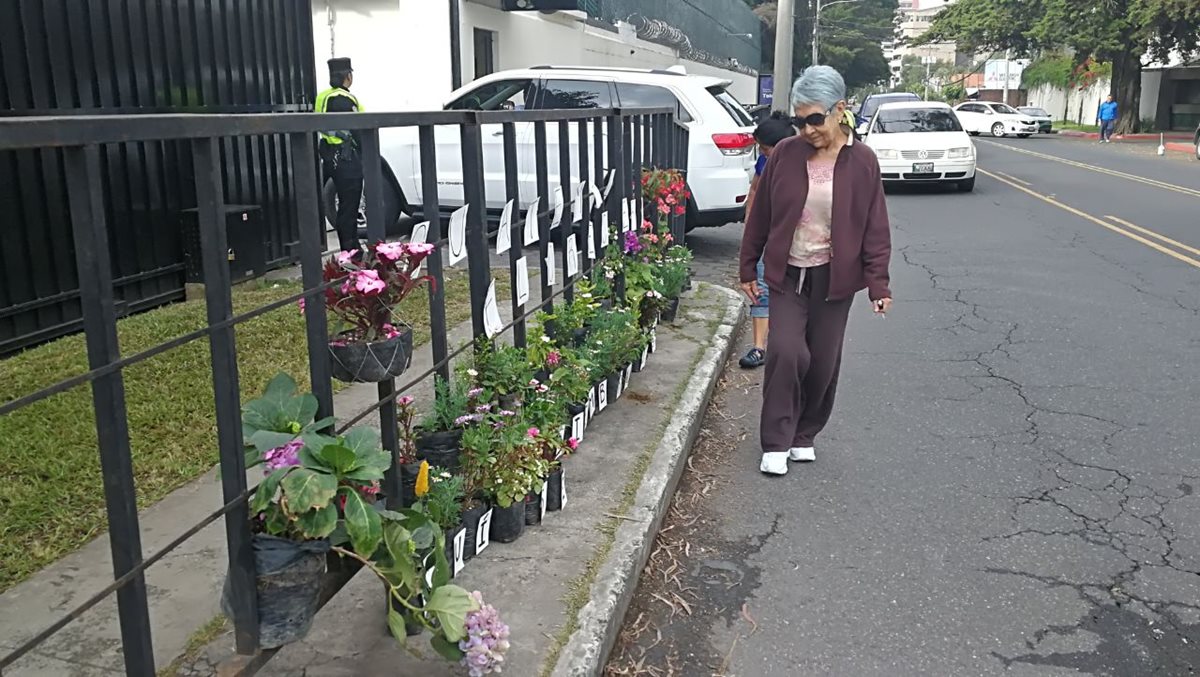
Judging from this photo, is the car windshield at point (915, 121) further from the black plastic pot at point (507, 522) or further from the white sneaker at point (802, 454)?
the black plastic pot at point (507, 522)

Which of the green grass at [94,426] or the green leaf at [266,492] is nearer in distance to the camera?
the green leaf at [266,492]

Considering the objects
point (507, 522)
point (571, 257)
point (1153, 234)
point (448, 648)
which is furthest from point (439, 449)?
point (1153, 234)

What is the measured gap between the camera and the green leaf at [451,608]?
2619 millimetres

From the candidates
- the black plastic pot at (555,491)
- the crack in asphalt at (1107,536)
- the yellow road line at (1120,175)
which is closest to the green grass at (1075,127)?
the yellow road line at (1120,175)

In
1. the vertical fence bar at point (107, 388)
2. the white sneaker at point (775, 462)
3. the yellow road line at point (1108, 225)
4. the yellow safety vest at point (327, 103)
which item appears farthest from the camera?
the yellow road line at point (1108, 225)

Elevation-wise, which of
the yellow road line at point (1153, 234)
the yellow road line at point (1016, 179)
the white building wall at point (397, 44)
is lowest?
the yellow road line at point (1153, 234)

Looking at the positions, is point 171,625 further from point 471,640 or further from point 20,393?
point 20,393

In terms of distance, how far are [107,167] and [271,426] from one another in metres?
5.16

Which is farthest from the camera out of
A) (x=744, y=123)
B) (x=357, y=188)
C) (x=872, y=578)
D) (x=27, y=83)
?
(x=744, y=123)

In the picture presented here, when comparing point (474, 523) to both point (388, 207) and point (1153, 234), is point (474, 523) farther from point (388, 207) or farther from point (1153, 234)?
point (1153, 234)

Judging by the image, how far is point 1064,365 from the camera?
22.4 feet

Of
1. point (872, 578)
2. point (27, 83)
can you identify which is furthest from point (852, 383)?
point (27, 83)

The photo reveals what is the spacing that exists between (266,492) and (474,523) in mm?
1230

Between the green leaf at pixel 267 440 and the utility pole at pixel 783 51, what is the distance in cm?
1919
